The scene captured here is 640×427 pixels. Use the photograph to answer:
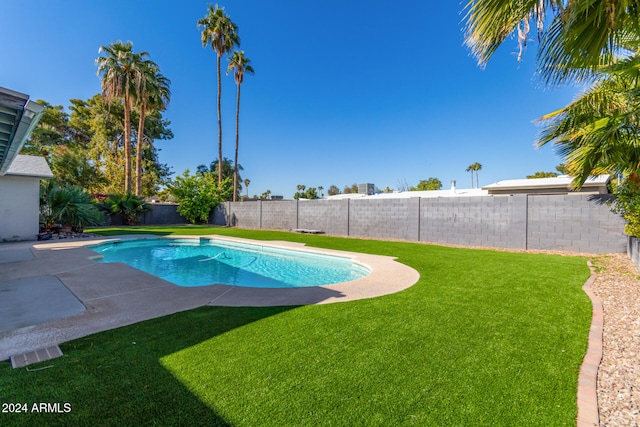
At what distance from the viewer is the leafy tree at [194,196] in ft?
73.3

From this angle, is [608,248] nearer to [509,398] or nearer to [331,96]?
[509,398]

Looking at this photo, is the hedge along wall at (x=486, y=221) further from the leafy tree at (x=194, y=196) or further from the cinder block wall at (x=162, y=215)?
the cinder block wall at (x=162, y=215)

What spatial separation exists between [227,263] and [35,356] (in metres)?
7.11

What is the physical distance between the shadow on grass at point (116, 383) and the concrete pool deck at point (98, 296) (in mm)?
541

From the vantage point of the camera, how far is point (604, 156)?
20.7 ft

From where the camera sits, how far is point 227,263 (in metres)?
9.83

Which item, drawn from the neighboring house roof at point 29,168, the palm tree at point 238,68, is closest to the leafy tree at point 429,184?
the palm tree at point 238,68

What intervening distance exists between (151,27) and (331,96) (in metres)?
13.0

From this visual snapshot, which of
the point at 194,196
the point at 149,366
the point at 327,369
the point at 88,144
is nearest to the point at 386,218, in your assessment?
the point at 327,369

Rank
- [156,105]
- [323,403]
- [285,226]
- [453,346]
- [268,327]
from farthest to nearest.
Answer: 1. [156,105]
2. [285,226]
3. [268,327]
4. [453,346]
5. [323,403]

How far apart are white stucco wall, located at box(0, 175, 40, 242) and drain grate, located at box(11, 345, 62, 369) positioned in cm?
1293

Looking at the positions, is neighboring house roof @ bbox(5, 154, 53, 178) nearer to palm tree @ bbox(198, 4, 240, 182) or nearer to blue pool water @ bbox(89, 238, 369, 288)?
blue pool water @ bbox(89, 238, 369, 288)

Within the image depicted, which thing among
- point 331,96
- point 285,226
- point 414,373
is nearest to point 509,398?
point 414,373

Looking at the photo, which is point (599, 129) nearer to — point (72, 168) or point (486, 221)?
point (486, 221)
